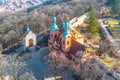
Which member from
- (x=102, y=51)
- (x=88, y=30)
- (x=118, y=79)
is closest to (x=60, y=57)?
(x=102, y=51)

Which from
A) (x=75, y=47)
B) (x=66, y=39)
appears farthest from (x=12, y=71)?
(x=75, y=47)

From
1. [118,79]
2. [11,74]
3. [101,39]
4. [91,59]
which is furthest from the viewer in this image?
[101,39]

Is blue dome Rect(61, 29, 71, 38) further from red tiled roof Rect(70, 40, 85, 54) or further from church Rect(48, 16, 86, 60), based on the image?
red tiled roof Rect(70, 40, 85, 54)

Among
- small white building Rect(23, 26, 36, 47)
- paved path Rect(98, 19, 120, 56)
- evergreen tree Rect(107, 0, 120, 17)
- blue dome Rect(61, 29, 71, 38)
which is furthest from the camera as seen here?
evergreen tree Rect(107, 0, 120, 17)

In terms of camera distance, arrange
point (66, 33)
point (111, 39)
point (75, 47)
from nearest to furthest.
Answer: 1. point (75, 47)
2. point (66, 33)
3. point (111, 39)

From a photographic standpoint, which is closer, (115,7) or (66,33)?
(66,33)

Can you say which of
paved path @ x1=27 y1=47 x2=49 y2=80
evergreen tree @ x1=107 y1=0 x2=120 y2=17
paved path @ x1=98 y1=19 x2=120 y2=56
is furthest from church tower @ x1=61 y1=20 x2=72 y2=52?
evergreen tree @ x1=107 y1=0 x2=120 y2=17

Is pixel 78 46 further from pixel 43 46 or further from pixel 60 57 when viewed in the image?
pixel 43 46

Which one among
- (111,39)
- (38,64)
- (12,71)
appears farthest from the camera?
(111,39)

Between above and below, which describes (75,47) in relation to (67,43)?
below

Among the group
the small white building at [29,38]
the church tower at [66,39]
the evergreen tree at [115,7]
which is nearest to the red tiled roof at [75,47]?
the church tower at [66,39]

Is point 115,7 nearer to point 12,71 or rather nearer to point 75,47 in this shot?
point 75,47
